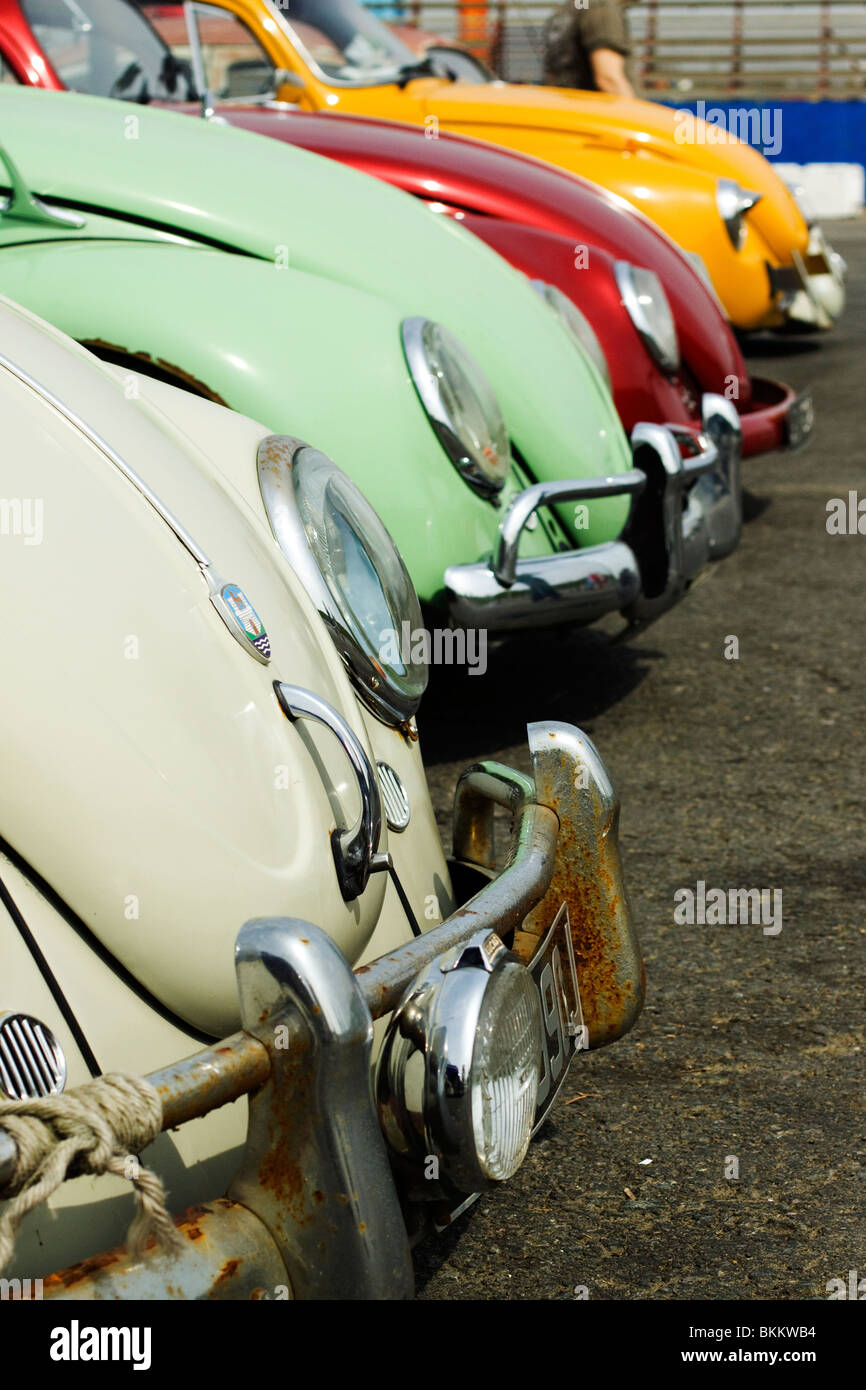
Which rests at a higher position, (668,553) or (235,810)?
(235,810)

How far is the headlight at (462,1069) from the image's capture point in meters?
1.37

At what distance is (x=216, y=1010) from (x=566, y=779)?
57 cm

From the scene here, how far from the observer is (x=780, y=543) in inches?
213

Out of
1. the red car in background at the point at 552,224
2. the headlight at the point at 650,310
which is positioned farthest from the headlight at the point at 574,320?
the headlight at the point at 650,310

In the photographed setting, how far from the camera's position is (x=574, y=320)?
386 cm

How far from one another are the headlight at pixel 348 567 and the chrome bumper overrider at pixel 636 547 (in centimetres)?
84

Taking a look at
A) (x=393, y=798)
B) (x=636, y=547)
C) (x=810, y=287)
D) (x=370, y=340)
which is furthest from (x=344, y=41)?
(x=393, y=798)

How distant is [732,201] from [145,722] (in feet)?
18.4

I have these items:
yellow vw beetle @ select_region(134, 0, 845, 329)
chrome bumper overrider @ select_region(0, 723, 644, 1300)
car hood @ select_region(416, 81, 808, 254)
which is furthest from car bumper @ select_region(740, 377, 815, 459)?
chrome bumper overrider @ select_region(0, 723, 644, 1300)

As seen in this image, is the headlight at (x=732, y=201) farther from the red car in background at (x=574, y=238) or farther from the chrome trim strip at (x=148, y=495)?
the chrome trim strip at (x=148, y=495)

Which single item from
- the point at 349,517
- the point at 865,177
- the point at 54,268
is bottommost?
the point at 865,177
